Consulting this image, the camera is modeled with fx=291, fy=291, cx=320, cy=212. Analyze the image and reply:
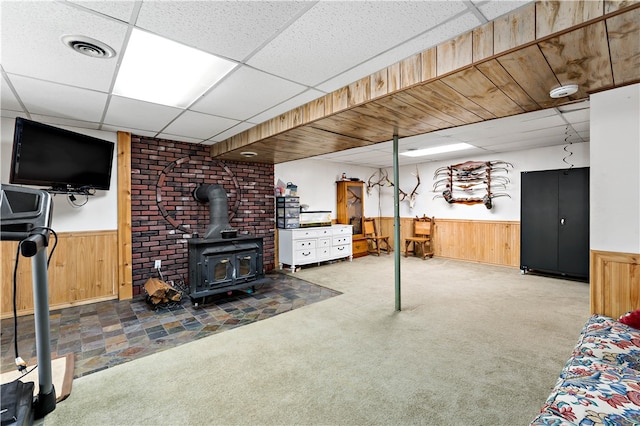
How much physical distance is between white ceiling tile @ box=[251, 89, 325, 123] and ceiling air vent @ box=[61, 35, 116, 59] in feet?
4.68

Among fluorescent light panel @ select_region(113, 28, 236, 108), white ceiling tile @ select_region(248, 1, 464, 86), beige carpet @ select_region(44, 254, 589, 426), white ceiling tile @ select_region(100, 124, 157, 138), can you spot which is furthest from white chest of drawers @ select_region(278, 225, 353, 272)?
white ceiling tile @ select_region(248, 1, 464, 86)

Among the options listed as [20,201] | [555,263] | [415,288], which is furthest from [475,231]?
[20,201]

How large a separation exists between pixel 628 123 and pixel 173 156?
16.5ft

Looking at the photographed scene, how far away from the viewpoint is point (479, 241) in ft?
20.4

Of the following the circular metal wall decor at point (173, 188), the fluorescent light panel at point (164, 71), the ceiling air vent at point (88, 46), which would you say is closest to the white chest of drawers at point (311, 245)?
the circular metal wall decor at point (173, 188)

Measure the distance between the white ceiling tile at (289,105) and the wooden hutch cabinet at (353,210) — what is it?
Answer: 3882mm

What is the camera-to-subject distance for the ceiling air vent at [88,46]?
5.74 feet

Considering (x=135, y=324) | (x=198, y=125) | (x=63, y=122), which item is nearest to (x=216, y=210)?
(x=198, y=125)

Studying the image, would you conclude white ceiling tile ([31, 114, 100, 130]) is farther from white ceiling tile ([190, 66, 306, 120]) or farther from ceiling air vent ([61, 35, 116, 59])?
ceiling air vent ([61, 35, 116, 59])

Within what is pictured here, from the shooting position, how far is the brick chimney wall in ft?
13.7

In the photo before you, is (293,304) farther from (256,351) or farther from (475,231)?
(475,231)

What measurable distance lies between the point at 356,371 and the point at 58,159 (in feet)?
11.8

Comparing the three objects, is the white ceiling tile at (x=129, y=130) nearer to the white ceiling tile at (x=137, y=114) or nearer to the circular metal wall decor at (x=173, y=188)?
the white ceiling tile at (x=137, y=114)

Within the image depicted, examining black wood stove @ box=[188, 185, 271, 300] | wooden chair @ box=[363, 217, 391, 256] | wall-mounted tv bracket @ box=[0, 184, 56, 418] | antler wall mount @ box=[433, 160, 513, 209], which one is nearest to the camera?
wall-mounted tv bracket @ box=[0, 184, 56, 418]
